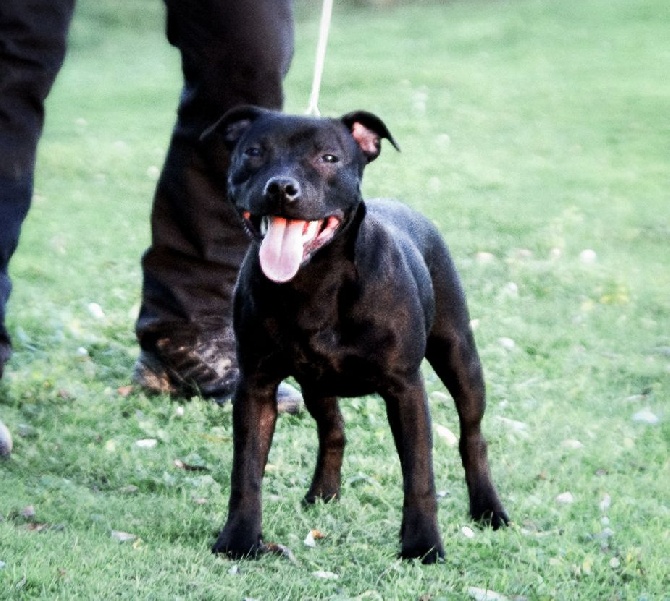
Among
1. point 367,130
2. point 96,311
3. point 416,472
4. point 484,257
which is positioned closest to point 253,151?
point 367,130

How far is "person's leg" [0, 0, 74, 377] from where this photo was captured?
5246 mm

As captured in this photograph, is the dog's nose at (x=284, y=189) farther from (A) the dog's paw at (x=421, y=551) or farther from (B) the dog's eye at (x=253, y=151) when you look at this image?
(A) the dog's paw at (x=421, y=551)

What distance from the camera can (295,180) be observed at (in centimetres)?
392

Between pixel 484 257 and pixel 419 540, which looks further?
pixel 484 257

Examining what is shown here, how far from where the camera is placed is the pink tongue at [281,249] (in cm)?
393

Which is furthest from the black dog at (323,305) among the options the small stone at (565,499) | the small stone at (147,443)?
the small stone at (147,443)

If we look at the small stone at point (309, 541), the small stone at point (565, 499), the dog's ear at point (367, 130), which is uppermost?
the dog's ear at point (367, 130)

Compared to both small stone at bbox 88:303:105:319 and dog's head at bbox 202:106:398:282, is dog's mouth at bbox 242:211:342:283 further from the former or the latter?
small stone at bbox 88:303:105:319

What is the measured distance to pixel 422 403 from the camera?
4262 mm

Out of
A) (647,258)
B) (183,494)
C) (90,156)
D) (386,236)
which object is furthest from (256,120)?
(90,156)

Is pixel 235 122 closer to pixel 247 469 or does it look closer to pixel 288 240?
pixel 288 240

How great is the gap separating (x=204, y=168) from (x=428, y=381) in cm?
145

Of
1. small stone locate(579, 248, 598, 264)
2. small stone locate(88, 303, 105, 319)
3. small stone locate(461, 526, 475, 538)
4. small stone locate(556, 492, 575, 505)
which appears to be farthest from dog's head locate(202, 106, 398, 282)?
small stone locate(579, 248, 598, 264)

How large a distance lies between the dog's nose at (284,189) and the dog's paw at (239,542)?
971mm
